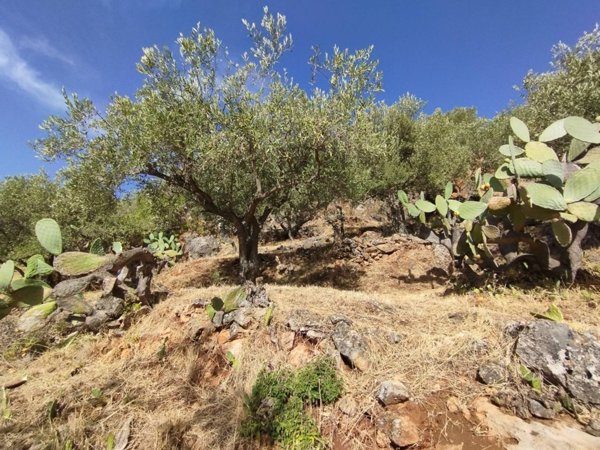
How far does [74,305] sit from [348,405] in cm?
468

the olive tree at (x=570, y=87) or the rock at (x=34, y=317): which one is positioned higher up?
the olive tree at (x=570, y=87)

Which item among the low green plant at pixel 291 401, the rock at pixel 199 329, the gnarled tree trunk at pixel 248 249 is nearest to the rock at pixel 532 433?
the low green plant at pixel 291 401

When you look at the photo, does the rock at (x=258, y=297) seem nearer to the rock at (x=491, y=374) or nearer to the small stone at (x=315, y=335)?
the small stone at (x=315, y=335)

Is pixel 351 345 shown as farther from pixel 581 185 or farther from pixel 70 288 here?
pixel 70 288

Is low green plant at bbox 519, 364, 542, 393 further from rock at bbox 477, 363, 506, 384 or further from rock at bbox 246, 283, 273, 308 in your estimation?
rock at bbox 246, 283, 273, 308

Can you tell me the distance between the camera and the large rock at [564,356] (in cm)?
286

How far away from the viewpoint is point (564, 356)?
3.08 m

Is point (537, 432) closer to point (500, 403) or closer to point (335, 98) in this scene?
point (500, 403)

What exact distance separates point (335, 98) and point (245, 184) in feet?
14.0

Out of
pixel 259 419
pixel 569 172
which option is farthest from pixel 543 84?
pixel 259 419

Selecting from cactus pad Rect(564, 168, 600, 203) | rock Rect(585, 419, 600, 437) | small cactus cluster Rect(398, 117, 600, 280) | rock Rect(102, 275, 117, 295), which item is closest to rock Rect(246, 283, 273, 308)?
rock Rect(102, 275, 117, 295)

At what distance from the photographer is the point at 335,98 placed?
28.1 ft

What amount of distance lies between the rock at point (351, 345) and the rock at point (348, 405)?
403 mm

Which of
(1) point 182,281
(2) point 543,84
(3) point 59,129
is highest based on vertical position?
(2) point 543,84
